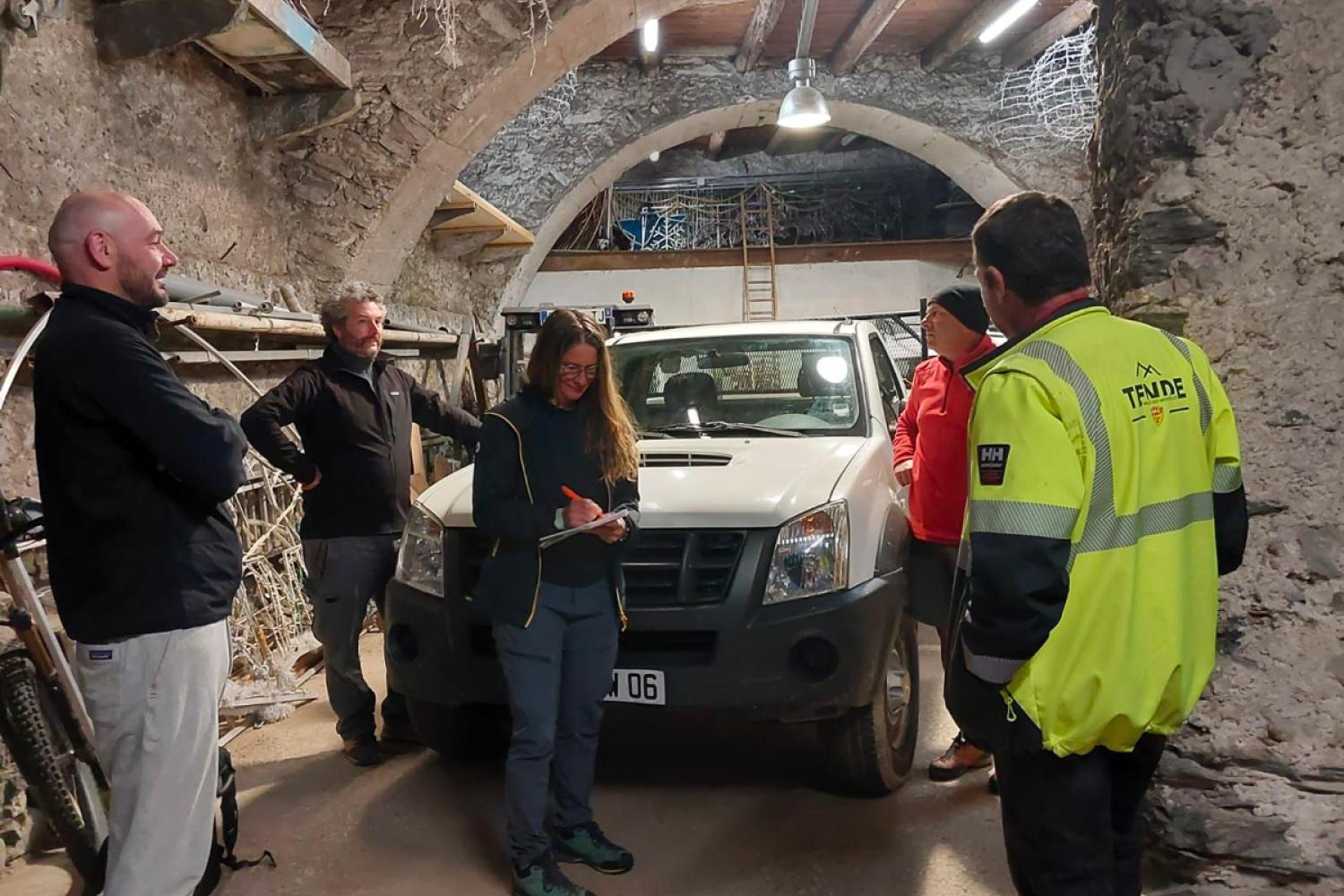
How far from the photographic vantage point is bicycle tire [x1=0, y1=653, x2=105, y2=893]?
236 centimetres

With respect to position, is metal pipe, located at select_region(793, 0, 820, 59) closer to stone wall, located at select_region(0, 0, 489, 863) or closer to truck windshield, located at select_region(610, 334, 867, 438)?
stone wall, located at select_region(0, 0, 489, 863)

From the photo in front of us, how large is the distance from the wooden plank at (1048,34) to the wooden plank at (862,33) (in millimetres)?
1509

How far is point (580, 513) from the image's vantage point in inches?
87.7

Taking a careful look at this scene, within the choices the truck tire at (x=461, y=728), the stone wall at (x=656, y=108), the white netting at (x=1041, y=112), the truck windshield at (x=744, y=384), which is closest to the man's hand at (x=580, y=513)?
the truck tire at (x=461, y=728)

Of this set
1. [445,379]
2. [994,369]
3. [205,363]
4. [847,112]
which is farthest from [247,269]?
[847,112]

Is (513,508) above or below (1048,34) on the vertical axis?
below

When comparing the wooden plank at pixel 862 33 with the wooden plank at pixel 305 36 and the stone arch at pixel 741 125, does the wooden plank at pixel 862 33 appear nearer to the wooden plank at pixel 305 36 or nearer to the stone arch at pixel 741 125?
the stone arch at pixel 741 125

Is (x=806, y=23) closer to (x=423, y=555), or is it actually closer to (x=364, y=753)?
(x=423, y=555)

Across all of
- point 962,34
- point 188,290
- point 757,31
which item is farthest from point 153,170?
point 962,34

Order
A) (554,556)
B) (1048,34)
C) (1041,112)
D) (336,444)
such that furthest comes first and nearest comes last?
(1041,112)
(1048,34)
(336,444)
(554,556)

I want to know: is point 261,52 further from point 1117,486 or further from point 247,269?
point 1117,486

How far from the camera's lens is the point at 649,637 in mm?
2750

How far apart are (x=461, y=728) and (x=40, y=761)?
1267 millimetres

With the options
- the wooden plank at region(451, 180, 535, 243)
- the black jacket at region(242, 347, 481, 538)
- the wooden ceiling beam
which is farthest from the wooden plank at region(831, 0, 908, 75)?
the black jacket at region(242, 347, 481, 538)
